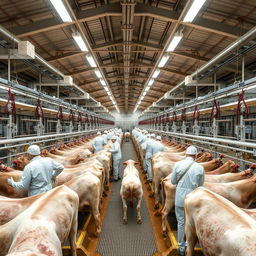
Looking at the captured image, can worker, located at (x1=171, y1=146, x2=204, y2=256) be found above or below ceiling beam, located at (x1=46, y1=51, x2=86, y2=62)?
below

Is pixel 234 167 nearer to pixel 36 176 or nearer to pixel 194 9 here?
pixel 194 9

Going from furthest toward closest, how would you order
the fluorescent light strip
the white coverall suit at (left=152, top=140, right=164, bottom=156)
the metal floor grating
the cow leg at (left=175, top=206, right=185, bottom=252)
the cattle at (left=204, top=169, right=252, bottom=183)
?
the white coverall suit at (left=152, top=140, right=164, bottom=156)
the fluorescent light strip
the cattle at (left=204, top=169, right=252, bottom=183)
the metal floor grating
the cow leg at (left=175, top=206, right=185, bottom=252)

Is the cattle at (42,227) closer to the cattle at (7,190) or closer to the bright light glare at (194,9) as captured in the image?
the cattle at (7,190)

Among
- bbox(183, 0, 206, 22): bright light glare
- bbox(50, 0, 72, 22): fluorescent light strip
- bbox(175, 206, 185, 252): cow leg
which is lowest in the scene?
bbox(175, 206, 185, 252): cow leg

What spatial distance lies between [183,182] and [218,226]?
1.43 metres

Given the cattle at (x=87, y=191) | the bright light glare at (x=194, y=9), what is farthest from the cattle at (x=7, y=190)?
the bright light glare at (x=194, y=9)

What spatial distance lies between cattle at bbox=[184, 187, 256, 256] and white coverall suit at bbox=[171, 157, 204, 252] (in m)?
0.72

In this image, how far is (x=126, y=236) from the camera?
4.59 m

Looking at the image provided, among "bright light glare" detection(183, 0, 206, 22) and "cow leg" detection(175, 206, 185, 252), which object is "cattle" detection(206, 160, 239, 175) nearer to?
"cow leg" detection(175, 206, 185, 252)

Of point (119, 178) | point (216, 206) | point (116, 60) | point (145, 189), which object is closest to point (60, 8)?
point (216, 206)

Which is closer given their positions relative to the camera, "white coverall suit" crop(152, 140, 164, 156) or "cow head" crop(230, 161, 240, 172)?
"cow head" crop(230, 161, 240, 172)

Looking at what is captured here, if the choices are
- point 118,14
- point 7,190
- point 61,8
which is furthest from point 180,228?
point 118,14

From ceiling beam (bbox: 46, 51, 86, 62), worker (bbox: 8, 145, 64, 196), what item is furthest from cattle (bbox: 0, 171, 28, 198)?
ceiling beam (bbox: 46, 51, 86, 62)

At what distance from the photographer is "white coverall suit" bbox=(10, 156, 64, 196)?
3.76 meters
